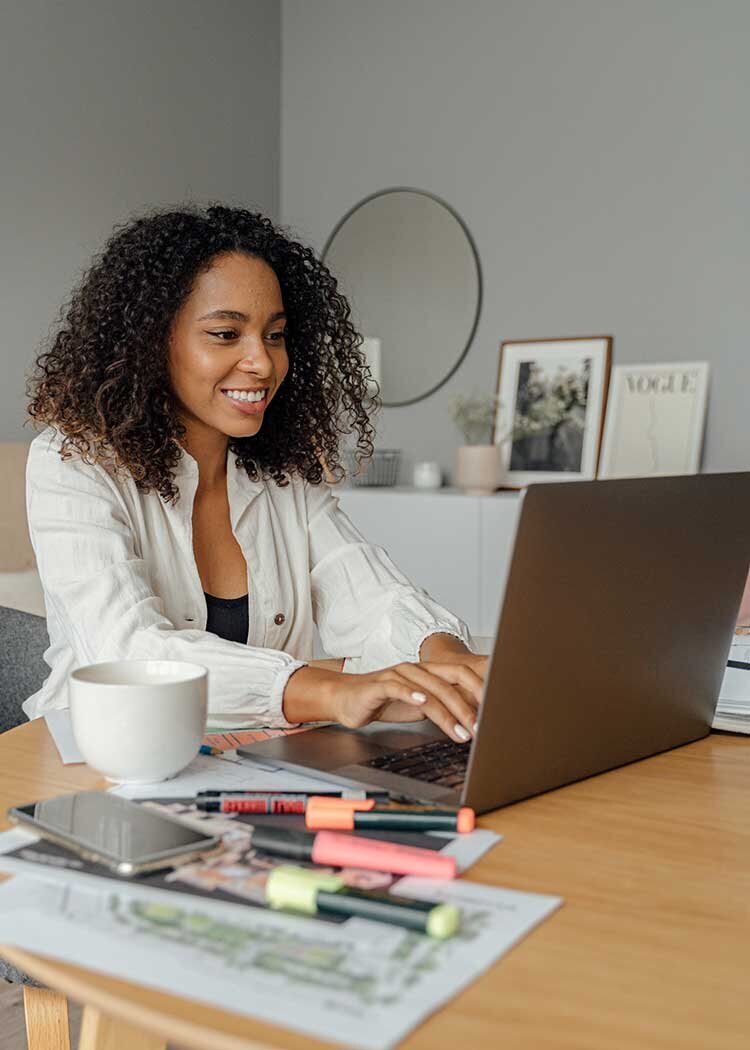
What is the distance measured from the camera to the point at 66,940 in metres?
0.62

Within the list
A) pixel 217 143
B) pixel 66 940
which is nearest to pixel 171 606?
pixel 66 940

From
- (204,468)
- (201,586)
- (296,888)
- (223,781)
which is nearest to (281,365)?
(204,468)

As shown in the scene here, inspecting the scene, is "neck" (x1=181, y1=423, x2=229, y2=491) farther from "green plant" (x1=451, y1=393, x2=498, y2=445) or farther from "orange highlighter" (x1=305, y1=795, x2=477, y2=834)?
"green plant" (x1=451, y1=393, x2=498, y2=445)

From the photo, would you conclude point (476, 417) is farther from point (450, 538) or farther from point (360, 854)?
point (360, 854)

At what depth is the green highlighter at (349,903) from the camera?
631 mm

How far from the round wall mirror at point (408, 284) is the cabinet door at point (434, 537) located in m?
0.58

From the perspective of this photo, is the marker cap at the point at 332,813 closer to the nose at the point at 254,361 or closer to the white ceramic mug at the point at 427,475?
the nose at the point at 254,361

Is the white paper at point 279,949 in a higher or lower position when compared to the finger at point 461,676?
lower

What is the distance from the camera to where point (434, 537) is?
12.8 feet

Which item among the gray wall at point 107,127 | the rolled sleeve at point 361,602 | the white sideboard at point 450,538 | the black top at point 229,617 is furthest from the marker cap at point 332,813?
the gray wall at point 107,127

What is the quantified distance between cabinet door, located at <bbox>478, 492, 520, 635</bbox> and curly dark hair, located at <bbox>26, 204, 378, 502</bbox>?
193 cm

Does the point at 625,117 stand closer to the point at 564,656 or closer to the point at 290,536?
the point at 290,536

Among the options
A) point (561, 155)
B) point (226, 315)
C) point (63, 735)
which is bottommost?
point (63, 735)

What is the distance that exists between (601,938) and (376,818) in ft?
0.62
